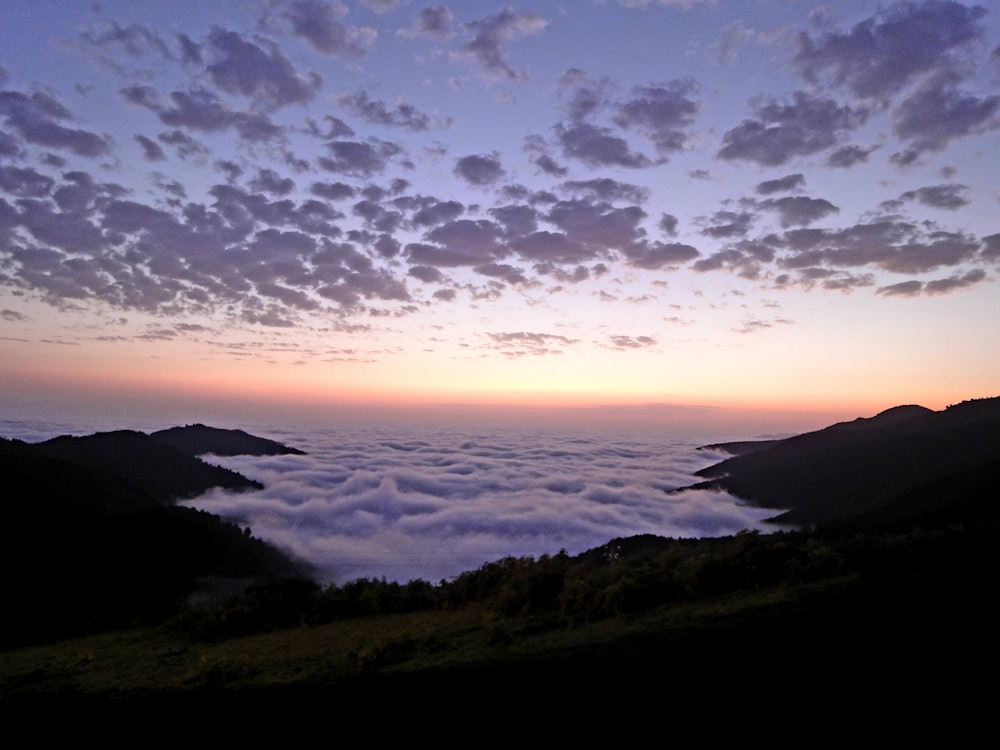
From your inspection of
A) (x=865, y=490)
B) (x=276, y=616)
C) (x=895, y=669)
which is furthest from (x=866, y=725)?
(x=865, y=490)

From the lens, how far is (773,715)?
538cm

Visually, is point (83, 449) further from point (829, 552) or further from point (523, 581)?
point (829, 552)

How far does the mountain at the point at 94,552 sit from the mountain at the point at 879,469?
33.3m

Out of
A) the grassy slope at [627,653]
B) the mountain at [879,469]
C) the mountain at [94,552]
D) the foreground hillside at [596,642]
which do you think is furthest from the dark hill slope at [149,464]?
the mountain at [879,469]

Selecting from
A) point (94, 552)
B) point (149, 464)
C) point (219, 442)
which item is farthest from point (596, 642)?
point (219, 442)

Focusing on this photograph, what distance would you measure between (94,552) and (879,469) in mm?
57463

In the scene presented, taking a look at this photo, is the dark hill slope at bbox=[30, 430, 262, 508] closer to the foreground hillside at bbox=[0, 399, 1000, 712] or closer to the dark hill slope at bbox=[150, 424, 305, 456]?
the dark hill slope at bbox=[150, 424, 305, 456]

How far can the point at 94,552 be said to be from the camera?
2836cm

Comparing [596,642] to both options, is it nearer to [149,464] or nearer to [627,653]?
Result: [627,653]

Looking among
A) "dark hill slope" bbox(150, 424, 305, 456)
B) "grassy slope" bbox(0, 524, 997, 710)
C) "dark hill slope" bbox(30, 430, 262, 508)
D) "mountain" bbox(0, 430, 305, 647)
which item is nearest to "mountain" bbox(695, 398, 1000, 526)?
"grassy slope" bbox(0, 524, 997, 710)

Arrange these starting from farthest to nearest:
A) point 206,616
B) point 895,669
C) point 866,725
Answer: point 206,616
point 895,669
point 866,725

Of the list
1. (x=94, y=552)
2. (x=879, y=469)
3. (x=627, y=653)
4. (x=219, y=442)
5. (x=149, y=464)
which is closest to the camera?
(x=627, y=653)

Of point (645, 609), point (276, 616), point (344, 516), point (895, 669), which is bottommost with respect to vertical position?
point (344, 516)

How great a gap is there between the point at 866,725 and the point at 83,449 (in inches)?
2838
